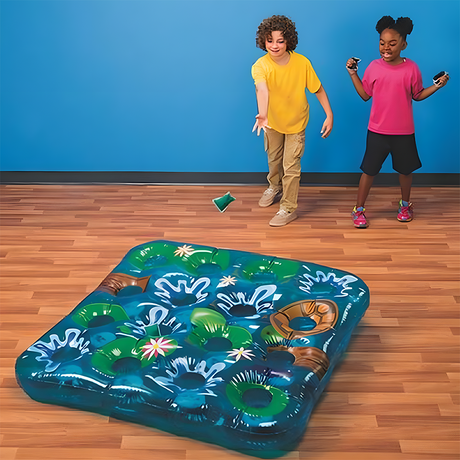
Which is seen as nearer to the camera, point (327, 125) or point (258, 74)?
point (258, 74)

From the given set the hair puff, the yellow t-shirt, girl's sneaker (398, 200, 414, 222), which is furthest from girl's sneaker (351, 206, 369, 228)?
the hair puff

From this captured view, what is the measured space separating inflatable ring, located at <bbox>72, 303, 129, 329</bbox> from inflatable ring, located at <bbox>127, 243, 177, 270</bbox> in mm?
294

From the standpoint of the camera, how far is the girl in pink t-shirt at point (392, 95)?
3053 mm

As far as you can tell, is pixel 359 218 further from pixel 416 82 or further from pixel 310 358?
pixel 310 358

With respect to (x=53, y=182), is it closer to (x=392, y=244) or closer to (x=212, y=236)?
(x=212, y=236)

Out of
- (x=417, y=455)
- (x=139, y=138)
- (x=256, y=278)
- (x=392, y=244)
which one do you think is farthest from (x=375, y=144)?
(x=417, y=455)

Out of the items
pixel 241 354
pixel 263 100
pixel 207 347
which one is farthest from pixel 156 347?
pixel 263 100

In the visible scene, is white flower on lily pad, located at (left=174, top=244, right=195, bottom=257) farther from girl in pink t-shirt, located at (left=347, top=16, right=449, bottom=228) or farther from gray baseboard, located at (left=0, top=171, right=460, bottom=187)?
gray baseboard, located at (left=0, top=171, right=460, bottom=187)

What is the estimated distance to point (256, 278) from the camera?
2.45 m

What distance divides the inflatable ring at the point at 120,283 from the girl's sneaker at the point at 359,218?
1.43 meters

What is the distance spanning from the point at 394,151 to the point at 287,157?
568 millimetres

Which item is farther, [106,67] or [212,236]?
[106,67]

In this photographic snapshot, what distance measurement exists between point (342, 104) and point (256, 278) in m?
1.71

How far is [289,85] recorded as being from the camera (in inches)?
126
